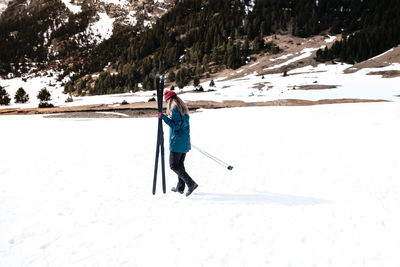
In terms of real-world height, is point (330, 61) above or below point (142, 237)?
above

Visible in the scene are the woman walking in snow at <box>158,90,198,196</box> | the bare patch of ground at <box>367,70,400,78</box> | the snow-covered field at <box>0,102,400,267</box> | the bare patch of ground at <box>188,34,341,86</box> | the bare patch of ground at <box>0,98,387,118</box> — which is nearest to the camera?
the snow-covered field at <box>0,102,400,267</box>

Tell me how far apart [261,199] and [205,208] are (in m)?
1.48

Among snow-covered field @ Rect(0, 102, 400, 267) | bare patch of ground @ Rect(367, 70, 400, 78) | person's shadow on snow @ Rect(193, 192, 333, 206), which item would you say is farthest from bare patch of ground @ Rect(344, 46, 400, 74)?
person's shadow on snow @ Rect(193, 192, 333, 206)

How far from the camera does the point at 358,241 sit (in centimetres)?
455

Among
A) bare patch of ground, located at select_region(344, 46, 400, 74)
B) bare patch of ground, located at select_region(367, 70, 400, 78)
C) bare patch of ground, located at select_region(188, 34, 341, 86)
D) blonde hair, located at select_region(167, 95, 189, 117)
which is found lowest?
blonde hair, located at select_region(167, 95, 189, 117)

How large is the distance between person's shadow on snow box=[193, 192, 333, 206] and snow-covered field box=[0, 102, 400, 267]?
2 cm

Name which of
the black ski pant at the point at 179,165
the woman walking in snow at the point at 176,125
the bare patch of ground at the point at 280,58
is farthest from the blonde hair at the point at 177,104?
the bare patch of ground at the point at 280,58

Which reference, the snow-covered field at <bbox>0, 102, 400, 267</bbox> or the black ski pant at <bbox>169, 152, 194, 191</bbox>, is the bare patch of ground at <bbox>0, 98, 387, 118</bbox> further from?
the black ski pant at <bbox>169, 152, 194, 191</bbox>

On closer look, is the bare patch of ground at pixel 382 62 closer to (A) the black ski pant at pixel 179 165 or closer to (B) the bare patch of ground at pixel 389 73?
(B) the bare patch of ground at pixel 389 73

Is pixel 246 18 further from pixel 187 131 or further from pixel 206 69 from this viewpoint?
pixel 187 131

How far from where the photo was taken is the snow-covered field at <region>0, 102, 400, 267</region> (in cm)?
425

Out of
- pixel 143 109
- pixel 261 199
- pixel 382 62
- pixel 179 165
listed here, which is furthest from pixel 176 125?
pixel 382 62

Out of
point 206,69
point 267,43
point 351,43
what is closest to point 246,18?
point 267,43

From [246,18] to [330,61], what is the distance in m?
66.7
